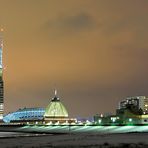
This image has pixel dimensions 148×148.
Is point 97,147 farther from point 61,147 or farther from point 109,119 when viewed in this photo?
point 109,119

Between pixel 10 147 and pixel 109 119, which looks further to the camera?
pixel 109 119

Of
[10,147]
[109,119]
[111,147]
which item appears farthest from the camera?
[109,119]

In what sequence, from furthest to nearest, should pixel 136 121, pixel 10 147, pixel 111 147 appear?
1. pixel 136 121
2. pixel 10 147
3. pixel 111 147

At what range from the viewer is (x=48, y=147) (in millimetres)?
44938

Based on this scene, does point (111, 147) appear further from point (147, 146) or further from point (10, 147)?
point (10, 147)

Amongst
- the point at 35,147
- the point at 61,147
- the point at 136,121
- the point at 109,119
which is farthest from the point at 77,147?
the point at 109,119

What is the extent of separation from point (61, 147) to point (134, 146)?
23.5ft

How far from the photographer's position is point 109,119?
190625 millimetres

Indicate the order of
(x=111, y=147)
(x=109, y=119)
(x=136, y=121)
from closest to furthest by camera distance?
(x=111, y=147) → (x=136, y=121) → (x=109, y=119)

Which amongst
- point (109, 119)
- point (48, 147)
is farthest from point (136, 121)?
point (48, 147)

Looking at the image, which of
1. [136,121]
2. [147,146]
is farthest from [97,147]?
[136,121]

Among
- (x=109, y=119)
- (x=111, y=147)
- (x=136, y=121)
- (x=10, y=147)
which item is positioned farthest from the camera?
(x=109, y=119)

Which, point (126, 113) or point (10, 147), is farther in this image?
point (126, 113)

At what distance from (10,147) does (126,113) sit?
5272 inches
